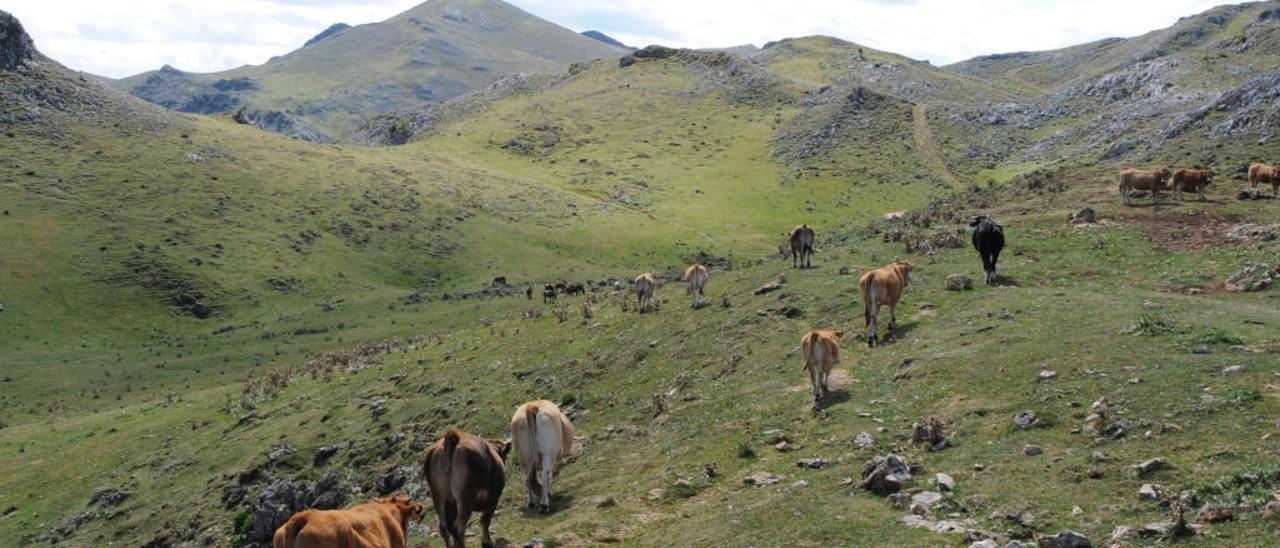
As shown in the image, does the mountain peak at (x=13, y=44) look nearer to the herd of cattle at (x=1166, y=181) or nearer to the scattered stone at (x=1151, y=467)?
the herd of cattle at (x=1166, y=181)

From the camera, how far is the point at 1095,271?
3141 cm

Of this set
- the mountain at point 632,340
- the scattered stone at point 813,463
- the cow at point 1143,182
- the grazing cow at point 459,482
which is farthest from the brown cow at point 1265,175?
the grazing cow at point 459,482

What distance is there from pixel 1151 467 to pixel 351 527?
43.2 ft

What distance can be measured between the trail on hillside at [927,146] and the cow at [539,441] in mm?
111388

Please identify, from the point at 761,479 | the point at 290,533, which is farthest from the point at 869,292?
the point at 290,533

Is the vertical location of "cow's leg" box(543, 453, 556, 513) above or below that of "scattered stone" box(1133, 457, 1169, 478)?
below

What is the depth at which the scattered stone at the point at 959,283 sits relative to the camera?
30.1 metres

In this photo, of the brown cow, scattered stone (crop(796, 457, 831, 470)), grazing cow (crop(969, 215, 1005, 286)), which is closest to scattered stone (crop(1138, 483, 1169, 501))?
scattered stone (crop(796, 457, 831, 470))

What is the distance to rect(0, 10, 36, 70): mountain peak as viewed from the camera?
4795 inches

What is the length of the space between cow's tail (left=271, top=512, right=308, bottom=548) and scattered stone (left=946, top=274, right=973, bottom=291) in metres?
24.3

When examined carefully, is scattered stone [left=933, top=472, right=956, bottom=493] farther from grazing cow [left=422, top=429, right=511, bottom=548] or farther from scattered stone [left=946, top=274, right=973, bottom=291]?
scattered stone [left=946, top=274, right=973, bottom=291]

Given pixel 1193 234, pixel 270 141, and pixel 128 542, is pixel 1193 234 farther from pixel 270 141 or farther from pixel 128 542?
pixel 270 141

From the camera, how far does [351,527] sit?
1340 centimetres

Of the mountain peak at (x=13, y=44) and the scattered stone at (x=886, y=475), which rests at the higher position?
the mountain peak at (x=13, y=44)
